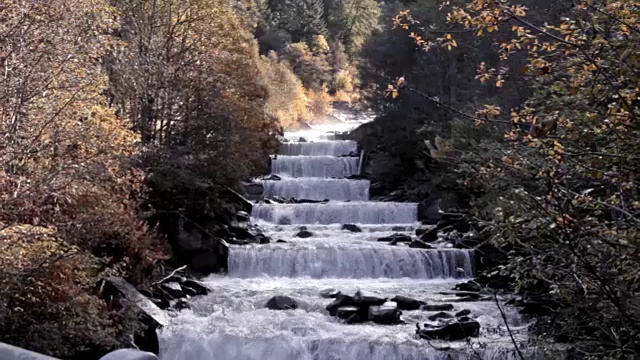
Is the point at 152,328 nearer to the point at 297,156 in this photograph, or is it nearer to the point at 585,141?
the point at 585,141

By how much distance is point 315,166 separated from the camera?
91.6ft

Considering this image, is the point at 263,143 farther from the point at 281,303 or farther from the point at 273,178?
the point at 281,303

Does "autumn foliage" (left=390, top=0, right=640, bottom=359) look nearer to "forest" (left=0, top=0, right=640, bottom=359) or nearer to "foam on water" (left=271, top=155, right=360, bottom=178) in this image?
"forest" (left=0, top=0, right=640, bottom=359)

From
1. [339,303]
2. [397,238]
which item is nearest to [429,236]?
[397,238]

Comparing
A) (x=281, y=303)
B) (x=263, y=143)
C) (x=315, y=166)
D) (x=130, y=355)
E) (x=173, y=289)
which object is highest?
(x=130, y=355)

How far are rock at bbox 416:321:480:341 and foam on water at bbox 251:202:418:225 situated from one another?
1012 cm

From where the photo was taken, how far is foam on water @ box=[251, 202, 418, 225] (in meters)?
21.9

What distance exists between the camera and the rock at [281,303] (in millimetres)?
13586

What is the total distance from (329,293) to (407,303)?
1713 millimetres

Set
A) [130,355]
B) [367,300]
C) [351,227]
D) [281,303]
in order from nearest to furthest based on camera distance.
→ [130,355] < [367,300] < [281,303] < [351,227]

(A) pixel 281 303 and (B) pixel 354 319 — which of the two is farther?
(A) pixel 281 303

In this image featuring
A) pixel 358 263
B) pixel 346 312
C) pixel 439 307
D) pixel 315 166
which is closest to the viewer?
pixel 346 312

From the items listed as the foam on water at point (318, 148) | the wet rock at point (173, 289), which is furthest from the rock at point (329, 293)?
the foam on water at point (318, 148)

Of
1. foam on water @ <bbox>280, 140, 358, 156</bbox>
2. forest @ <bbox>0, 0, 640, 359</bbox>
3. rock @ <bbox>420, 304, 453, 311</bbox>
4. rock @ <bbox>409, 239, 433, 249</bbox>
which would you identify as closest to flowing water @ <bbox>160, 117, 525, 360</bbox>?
rock @ <bbox>420, 304, 453, 311</bbox>
